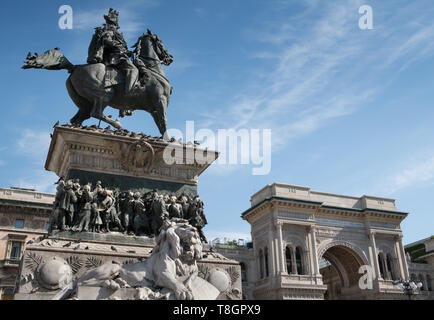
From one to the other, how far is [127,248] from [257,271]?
43503mm

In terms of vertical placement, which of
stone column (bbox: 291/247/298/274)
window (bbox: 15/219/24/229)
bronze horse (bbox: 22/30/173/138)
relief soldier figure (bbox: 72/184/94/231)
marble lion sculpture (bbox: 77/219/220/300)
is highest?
window (bbox: 15/219/24/229)

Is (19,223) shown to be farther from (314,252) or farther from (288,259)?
(314,252)

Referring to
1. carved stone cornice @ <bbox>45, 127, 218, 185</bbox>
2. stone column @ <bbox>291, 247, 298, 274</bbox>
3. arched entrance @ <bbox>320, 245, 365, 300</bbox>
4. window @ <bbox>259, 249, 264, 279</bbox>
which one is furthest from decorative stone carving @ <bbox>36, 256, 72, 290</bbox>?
arched entrance @ <bbox>320, 245, 365, 300</bbox>

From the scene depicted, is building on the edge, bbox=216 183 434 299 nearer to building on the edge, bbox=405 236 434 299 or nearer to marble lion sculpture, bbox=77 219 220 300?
building on the edge, bbox=405 236 434 299

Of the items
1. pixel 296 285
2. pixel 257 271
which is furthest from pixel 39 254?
pixel 257 271

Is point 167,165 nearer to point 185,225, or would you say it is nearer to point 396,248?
point 185,225

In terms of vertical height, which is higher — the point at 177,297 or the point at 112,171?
the point at 112,171

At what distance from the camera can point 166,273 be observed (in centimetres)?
784

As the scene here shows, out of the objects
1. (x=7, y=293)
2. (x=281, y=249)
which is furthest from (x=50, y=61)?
(x=281, y=249)

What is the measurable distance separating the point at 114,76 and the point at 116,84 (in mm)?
206

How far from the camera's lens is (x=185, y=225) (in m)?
8.48

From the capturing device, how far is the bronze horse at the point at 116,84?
10.8 meters

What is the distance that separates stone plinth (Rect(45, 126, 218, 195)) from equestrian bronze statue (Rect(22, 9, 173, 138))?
664 mm

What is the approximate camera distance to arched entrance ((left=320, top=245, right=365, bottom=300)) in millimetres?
53000
